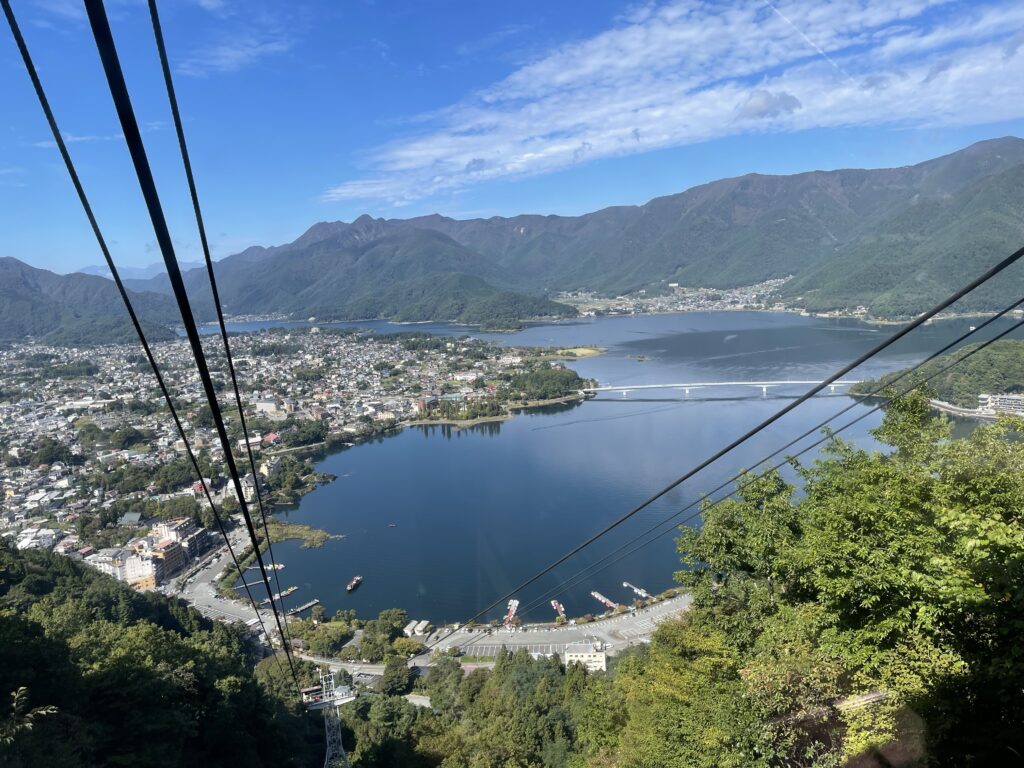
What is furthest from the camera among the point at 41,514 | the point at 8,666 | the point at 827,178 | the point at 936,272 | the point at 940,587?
the point at 827,178

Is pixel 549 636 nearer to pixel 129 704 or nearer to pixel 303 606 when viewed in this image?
pixel 303 606

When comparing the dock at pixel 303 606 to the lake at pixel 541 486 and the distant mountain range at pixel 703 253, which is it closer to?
the lake at pixel 541 486

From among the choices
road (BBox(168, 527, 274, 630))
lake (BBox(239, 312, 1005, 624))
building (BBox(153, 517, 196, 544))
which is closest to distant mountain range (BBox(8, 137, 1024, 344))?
building (BBox(153, 517, 196, 544))

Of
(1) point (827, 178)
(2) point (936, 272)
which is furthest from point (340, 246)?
(2) point (936, 272)

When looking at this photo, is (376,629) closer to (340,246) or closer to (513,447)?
(513,447)

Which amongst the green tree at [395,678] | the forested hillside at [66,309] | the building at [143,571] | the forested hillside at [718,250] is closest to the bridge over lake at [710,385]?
the forested hillside at [718,250]

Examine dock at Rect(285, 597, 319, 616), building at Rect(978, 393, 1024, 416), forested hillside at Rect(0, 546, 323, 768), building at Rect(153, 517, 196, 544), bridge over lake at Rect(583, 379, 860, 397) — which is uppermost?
forested hillside at Rect(0, 546, 323, 768)

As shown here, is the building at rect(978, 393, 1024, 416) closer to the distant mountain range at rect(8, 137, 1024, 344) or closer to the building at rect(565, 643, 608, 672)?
the distant mountain range at rect(8, 137, 1024, 344)
